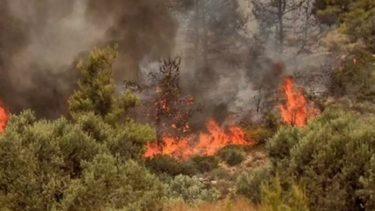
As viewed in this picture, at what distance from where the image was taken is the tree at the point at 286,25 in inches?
1490

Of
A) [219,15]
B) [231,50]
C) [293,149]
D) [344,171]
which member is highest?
[219,15]

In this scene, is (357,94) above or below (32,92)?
below

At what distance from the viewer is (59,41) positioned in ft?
113

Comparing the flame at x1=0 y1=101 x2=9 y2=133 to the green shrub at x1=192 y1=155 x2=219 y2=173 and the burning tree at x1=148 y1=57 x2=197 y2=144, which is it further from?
the green shrub at x1=192 y1=155 x2=219 y2=173

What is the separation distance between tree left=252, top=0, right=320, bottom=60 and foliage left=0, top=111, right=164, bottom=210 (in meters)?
28.9

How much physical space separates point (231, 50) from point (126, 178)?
29174 mm

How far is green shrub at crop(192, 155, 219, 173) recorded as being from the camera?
27094mm

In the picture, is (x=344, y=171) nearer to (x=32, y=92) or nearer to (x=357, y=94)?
(x=357, y=94)

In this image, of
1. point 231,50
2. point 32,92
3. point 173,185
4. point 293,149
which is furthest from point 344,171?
point 231,50

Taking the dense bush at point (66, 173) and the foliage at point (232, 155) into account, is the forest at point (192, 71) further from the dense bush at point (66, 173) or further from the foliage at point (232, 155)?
the dense bush at point (66, 173)

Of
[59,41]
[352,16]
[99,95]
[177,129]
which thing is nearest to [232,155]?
[177,129]

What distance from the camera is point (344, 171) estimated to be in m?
8.26

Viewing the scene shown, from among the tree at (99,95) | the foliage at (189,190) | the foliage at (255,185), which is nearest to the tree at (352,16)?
the foliage at (189,190)

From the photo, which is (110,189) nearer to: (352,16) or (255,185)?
(255,185)
